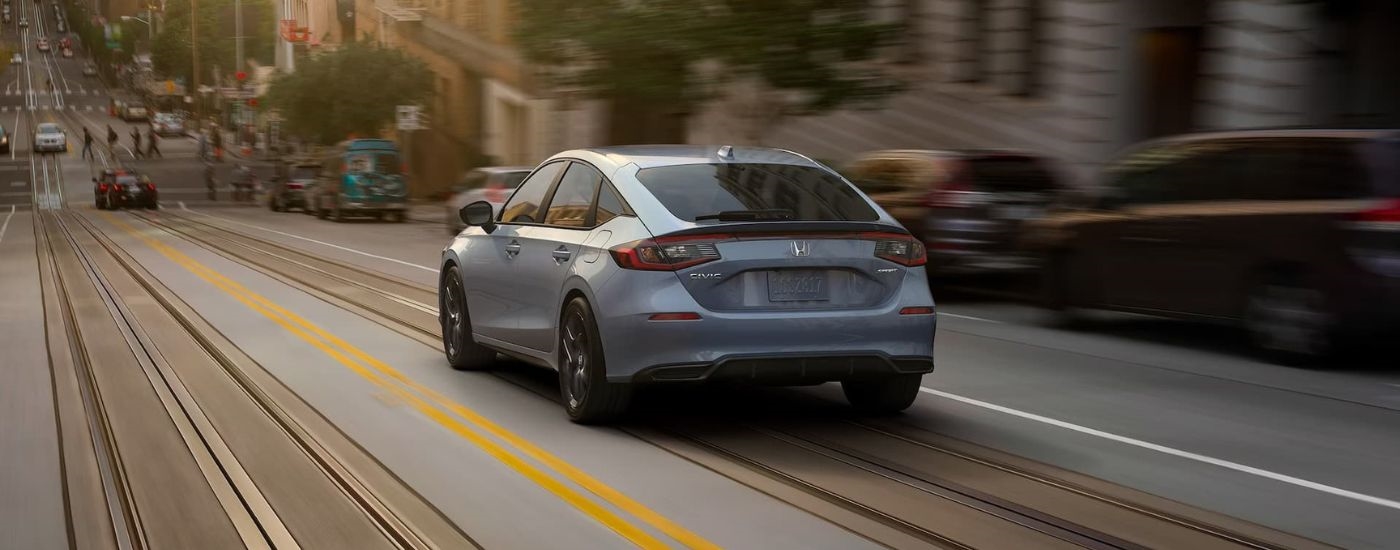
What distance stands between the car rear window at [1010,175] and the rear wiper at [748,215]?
29.8 feet

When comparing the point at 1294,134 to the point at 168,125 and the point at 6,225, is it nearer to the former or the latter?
the point at 6,225

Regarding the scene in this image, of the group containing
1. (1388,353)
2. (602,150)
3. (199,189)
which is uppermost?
(602,150)

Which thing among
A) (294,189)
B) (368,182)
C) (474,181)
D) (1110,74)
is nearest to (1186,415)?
(1110,74)

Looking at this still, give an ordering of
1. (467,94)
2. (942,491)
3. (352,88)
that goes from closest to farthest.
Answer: (942,491) → (352,88) → (467,94)

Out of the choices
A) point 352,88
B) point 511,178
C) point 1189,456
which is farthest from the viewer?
point 352,88

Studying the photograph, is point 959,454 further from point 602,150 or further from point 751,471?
point 602,150

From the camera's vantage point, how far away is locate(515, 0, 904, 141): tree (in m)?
25.5

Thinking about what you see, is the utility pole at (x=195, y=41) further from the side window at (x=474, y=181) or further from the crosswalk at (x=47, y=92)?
the side window at (x=474, y=181)

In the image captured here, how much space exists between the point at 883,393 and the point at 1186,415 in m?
1.70

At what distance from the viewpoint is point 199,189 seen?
70.8m

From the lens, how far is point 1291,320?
11.7 metres

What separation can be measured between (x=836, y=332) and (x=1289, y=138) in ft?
17.5

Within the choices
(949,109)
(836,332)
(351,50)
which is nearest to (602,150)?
(836,332)

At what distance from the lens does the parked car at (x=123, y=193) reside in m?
55.1
